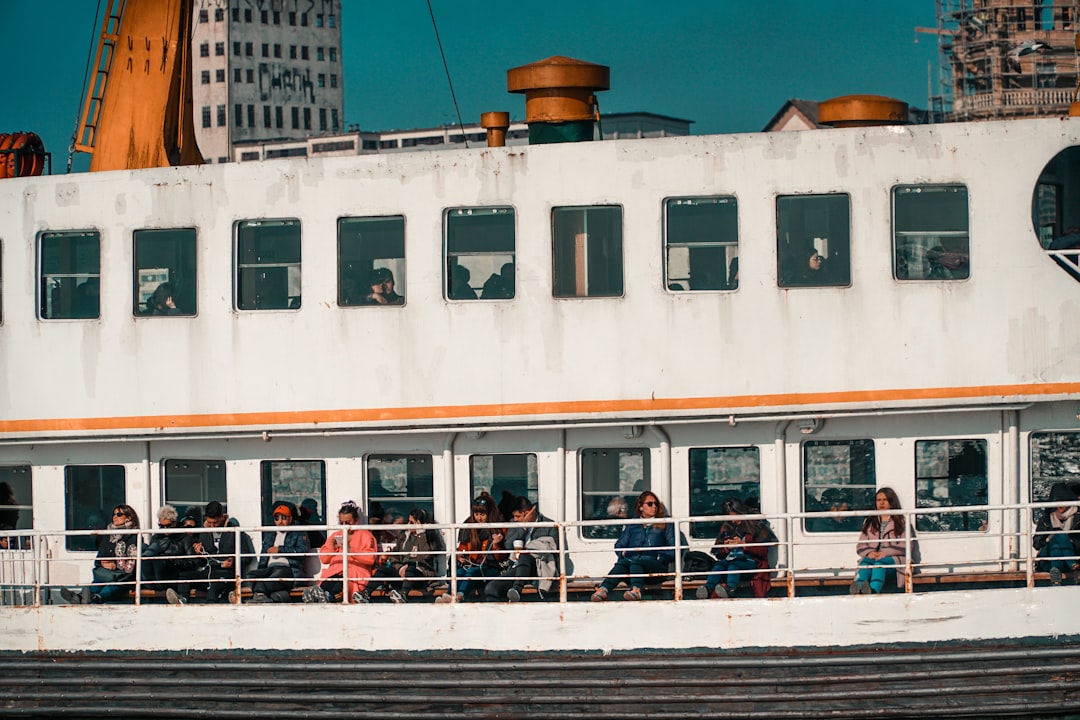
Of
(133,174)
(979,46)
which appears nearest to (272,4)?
(979,46)

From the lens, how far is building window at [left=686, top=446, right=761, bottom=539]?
13336mm

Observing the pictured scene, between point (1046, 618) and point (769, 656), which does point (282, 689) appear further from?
point (1046, 618)

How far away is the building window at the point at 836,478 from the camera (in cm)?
1320

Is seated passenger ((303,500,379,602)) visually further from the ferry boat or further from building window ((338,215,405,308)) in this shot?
building window ((338,215,405,308))

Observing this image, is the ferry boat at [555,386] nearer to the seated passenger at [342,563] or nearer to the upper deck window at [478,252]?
the upper deck window at [478,252]

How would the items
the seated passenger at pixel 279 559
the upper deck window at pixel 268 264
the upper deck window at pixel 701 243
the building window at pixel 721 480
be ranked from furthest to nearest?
the upper deck window at pixel 268 264 → the building window at pixel 721 480 → the upper deck window at pixel 701 243 → the seated passenger at pixel 279 559

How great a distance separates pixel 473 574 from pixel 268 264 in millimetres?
3448

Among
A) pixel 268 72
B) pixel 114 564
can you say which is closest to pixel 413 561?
pixel 114 564

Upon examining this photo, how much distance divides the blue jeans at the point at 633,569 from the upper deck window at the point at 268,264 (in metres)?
3.79

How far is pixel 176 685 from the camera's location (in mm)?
12336

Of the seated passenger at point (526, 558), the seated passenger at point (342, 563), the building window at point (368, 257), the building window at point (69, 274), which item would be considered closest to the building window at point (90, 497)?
the building window at point (69, 274)

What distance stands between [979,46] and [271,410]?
79309 millimetres

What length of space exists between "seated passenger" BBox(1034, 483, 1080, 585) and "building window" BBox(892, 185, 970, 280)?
2.11m

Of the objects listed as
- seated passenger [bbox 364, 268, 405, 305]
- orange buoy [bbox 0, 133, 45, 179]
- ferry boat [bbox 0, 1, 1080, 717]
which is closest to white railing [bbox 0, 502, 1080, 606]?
ferry boat [bbox 0, 1, 1080, 717]
